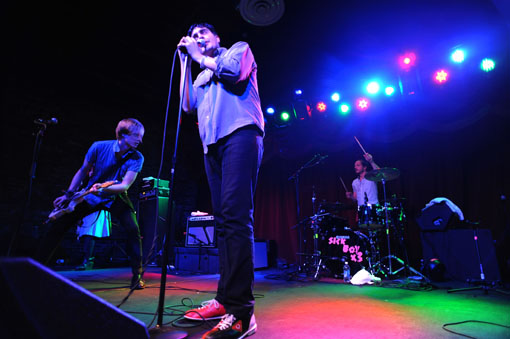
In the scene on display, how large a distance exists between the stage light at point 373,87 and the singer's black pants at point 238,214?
186 inches

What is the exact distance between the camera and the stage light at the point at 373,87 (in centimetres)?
559

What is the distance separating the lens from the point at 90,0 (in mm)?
4754

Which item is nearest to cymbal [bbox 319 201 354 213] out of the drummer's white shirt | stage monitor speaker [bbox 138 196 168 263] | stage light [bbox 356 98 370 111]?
the drummer's white shirt

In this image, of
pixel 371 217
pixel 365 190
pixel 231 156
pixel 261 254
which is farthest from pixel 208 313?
pixel 261 254

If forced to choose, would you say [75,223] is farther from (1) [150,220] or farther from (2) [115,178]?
(1) [150,220]

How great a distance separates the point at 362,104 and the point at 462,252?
10.1 ft

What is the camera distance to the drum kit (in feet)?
14.5

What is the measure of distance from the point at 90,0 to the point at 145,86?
8.34ft

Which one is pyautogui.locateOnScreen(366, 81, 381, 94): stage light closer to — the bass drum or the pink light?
the pink light

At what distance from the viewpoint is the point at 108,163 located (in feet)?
9.45

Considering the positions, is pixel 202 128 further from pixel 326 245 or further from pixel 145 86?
pixel 145 86

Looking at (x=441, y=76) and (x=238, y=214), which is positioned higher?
(x=441, y=76)

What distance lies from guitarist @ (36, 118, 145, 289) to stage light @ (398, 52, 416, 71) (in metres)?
4.55

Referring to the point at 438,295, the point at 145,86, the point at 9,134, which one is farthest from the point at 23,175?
the point at 438,295
